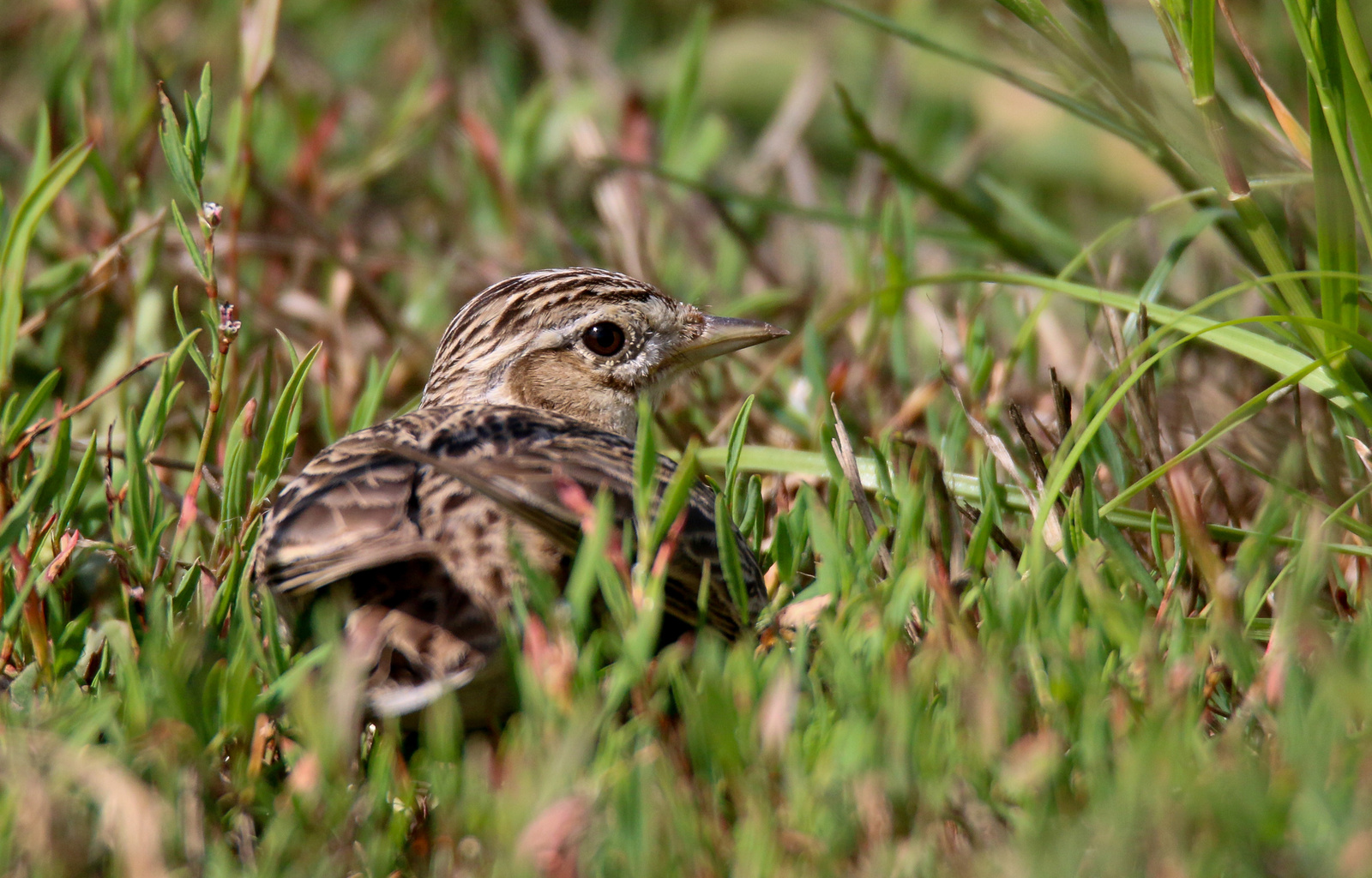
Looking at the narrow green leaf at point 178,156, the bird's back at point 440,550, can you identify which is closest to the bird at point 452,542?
the bird's back at point 440,550

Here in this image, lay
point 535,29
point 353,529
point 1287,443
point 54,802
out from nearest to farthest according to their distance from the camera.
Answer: point 54,802 < point 353,529 < point 1287,443 < point 535,29

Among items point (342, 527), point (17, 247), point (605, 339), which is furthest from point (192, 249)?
point (605, 339)

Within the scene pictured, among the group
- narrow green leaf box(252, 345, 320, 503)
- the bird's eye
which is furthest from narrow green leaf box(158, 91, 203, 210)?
the bird's eye

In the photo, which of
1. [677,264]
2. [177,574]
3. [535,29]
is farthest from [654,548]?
[535,29]

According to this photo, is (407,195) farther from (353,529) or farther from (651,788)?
(651,788)

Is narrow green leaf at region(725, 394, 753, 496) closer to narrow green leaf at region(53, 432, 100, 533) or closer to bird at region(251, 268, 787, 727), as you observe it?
bird at region(251, 268, 787, 727)

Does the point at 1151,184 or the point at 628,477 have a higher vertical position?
the point at 628,477

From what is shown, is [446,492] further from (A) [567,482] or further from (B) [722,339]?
(B) [722,339]
